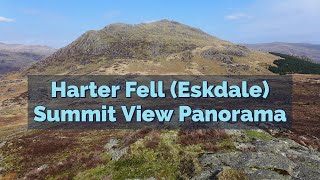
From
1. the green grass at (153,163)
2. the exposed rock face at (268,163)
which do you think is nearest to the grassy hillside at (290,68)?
the exposed rock face at (268,163)

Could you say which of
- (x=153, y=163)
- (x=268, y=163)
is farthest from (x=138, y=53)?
(x=268, y=163)

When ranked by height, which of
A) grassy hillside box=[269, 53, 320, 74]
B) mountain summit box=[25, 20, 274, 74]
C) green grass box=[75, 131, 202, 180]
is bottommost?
green grass box=[75, 131, 202, 180]

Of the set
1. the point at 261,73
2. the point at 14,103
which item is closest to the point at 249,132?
the point at 14,103

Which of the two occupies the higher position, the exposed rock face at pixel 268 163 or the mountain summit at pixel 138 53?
the mountain summit at pixel 138 53

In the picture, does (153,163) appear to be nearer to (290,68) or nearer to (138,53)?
(290,68)

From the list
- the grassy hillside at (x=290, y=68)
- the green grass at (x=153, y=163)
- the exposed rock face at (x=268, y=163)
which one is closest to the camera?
the exposed rock face at (x=268, y=163)

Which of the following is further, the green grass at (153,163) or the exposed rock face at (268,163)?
the green grass at (153,163)

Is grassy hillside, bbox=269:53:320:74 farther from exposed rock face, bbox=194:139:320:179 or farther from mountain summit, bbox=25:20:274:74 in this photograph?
exposed rock face, bbox=194:139:320:179

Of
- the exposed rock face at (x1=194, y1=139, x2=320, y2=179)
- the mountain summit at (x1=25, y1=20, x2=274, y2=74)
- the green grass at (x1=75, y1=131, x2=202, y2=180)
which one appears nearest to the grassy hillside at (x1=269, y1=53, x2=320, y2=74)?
the mountain summit at (x1=25, y1=20, x2=274, y2=74)

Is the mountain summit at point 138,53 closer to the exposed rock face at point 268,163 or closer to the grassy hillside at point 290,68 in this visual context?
the grassy hillside at point 290,68
